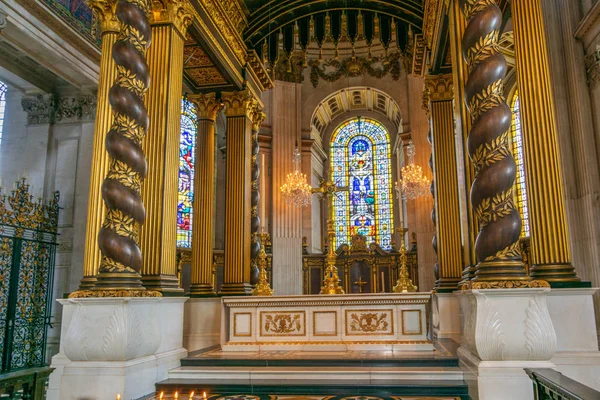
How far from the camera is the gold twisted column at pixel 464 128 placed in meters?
6.32

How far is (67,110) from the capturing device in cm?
1269

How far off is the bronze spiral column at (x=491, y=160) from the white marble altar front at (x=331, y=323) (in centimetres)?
215

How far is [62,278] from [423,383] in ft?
30.3

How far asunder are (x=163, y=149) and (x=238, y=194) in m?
3.57

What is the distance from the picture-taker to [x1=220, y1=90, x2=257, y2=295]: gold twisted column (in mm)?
9859

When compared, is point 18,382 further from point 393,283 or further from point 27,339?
point 393,283

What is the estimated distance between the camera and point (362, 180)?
22547 mm

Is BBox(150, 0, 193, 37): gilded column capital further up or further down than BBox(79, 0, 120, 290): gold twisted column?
further up

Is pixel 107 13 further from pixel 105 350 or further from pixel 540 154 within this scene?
pixel 540 154

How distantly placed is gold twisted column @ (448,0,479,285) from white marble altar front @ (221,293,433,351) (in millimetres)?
1188

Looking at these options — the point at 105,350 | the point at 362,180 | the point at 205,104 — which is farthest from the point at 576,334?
the point at 362,180

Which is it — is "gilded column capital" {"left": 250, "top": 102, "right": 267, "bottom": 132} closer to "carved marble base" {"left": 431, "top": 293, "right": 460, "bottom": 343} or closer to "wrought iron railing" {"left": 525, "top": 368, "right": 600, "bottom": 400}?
"carved marble base" {"left": 431, "top": 293, "right": 460, "bottom": 343}

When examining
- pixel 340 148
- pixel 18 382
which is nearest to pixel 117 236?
pixel 18 382

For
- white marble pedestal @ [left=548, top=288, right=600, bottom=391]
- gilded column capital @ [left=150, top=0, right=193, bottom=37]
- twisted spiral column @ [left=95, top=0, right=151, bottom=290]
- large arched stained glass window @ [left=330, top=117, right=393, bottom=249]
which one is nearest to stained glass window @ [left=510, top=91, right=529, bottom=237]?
large arched stained glass window @ [left=330, top=117, right=393, bottom=249]
